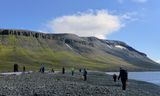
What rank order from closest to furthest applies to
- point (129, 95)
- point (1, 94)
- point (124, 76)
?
point (1, 94), point (129, 95), point (124, 76)

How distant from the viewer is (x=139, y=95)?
124 ft

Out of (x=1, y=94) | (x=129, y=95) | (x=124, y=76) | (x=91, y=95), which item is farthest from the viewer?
(x=124, y=76)

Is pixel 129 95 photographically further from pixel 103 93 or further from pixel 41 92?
pixel 41 92

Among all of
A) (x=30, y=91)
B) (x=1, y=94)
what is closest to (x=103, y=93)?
(x=30, y=91)

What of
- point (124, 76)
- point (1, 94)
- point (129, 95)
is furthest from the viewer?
point (124, 76)

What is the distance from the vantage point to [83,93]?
33.2m

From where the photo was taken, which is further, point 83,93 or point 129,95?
point 129,95

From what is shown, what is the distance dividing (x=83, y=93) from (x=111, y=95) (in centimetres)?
224

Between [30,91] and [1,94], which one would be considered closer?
[1,94]

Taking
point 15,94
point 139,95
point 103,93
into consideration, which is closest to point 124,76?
point 139,95

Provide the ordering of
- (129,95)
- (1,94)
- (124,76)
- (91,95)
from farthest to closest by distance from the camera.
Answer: (124,76)
(129,95)
(91,95)
(1,94)

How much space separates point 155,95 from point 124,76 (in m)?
4.17

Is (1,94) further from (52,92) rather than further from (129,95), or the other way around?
(129,95)

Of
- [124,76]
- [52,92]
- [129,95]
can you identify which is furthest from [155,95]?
[52,92]
